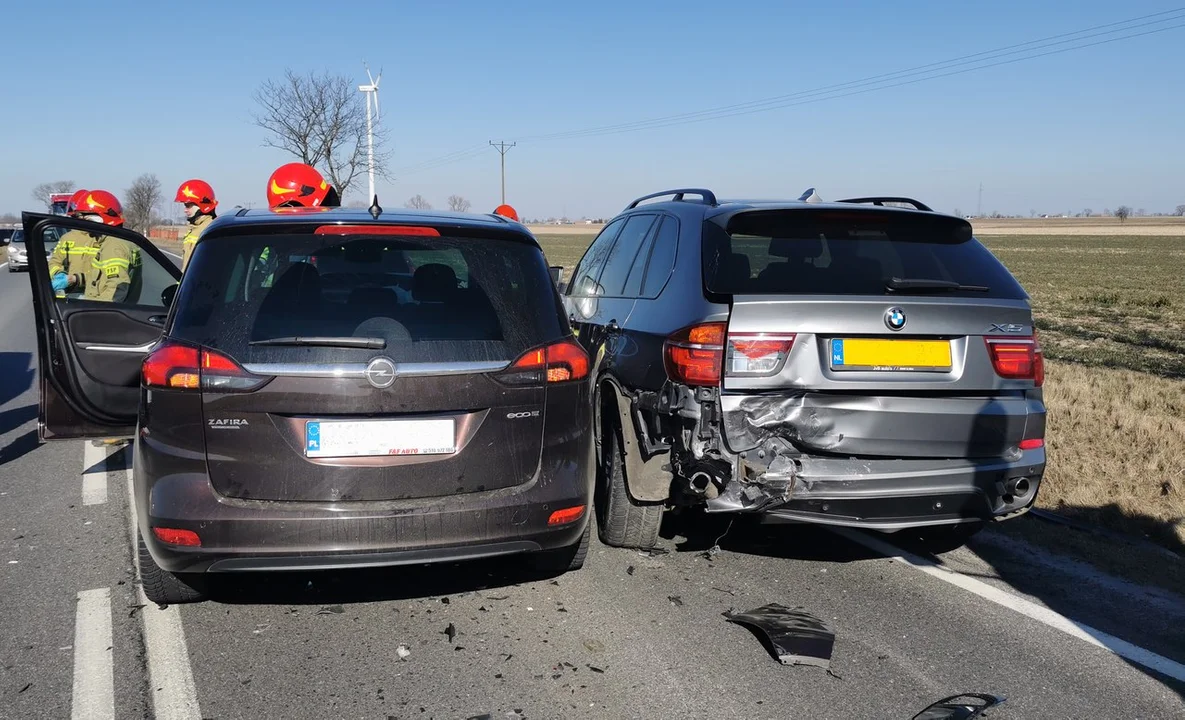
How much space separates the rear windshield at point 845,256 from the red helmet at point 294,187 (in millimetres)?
4182

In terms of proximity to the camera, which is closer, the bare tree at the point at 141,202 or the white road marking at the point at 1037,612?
the white road marking at the point at 1037,612

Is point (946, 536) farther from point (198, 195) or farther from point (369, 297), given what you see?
point (198, 195)

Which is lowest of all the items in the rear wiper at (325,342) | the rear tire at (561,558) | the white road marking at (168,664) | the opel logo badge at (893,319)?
the white road marking at (168,664)

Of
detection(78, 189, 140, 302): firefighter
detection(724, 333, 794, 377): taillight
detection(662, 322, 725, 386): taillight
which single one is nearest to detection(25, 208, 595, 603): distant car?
detection(662, 322, 725, 386): taillight

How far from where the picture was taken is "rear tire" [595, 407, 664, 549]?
16.0ft

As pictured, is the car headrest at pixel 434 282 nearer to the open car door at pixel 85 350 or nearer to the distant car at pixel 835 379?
the distant car at pixel 835 379

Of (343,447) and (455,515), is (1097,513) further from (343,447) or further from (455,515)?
(343,447)

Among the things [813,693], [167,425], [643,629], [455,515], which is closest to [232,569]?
[167,425]

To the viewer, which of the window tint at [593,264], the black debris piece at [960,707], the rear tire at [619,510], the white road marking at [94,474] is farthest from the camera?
the window tint at [593,264]

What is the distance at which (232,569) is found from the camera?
362 centimetres

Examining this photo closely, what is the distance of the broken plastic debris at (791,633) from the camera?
147 inches

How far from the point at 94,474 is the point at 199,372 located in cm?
382

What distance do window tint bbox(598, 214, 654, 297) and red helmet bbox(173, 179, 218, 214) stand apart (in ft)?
12.4

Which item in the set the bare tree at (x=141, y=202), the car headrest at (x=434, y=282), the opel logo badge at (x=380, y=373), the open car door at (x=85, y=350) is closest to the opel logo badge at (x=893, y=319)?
the car headrest at (x=434, y=282)
